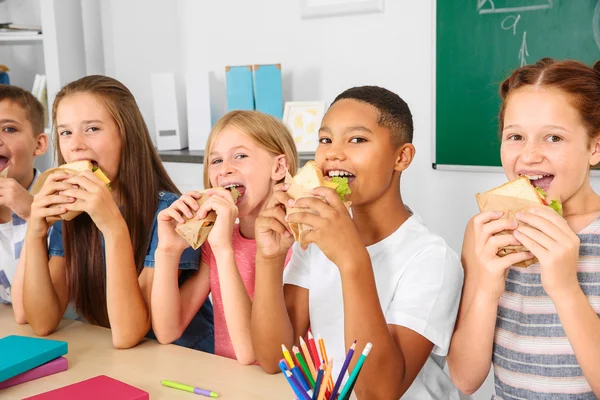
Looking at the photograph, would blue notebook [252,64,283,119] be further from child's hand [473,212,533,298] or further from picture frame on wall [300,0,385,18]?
child's hand [473,212,533,298]

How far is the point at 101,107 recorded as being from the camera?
74.7 inches

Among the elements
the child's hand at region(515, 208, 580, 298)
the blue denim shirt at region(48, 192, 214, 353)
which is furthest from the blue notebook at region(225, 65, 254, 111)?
the child's hand at region(515, 208, 580, 298)

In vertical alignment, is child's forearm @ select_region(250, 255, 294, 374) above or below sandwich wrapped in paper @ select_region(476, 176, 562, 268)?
below

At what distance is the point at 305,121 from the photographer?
3.19 metres

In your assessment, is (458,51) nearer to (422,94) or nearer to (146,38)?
(422,94)

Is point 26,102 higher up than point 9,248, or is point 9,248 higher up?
point 26,102

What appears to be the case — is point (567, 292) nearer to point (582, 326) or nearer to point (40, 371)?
point (582, 326)

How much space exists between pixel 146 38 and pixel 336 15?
1.36 meters

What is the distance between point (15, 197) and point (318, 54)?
1.87 m

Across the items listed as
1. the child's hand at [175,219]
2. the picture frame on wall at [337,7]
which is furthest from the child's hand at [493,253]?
the picture frame on wall at [337,7]

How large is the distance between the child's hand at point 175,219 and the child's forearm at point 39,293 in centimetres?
33

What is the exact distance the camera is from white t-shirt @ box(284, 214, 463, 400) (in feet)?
4.42

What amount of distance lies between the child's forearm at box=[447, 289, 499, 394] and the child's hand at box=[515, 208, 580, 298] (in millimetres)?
137

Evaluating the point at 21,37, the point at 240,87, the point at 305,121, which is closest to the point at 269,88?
the point at 240,87
